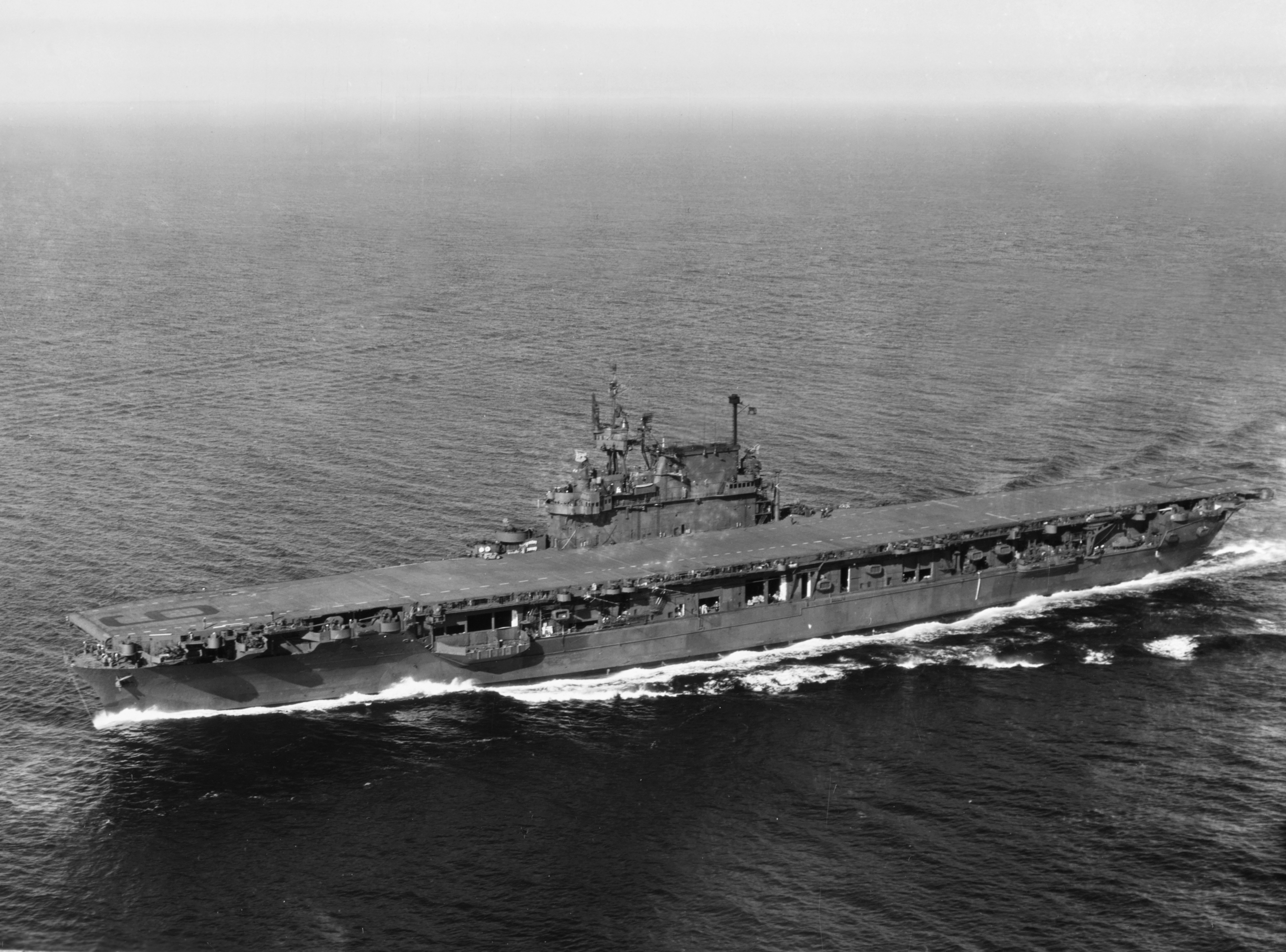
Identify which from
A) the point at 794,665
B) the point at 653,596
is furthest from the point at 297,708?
the point at 794,665

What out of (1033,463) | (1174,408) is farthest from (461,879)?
(1174,408)

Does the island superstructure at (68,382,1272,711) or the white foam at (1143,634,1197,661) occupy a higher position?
the island superstructure at (68,382,1272,711)

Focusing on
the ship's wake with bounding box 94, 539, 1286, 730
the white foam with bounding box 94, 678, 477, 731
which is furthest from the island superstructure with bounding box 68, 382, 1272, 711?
the ship's wake with bounding box 94, 539, 1286, 730

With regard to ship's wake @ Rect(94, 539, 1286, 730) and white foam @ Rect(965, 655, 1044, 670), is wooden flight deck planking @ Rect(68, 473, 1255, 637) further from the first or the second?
white foam @ Rect(965, 655, 1044, 670)

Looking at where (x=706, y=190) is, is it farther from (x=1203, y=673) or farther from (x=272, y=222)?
(x=1203, y=673)

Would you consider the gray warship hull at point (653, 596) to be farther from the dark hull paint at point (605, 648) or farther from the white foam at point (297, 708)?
the white foam at point (297, 708)

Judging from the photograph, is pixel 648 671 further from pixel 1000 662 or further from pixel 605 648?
pixel 1000 662
